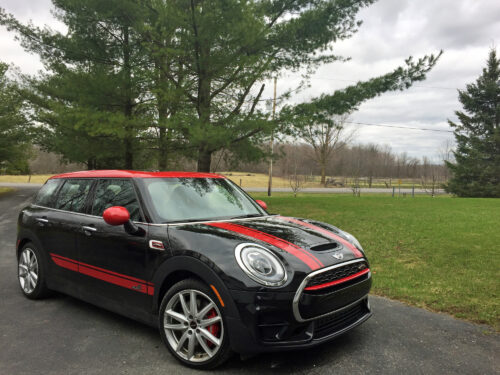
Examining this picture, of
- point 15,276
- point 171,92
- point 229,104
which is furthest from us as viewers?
point 229,104

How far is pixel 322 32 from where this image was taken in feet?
41.8

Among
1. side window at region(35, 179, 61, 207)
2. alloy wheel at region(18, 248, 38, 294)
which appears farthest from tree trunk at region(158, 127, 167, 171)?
alloy wheel at region(18, 248, 38, 294)

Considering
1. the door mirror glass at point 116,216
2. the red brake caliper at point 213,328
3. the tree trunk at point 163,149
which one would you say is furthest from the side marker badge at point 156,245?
the tree trunk at point 163,149

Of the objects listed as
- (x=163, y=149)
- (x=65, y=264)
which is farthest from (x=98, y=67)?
(x=65, y=264)

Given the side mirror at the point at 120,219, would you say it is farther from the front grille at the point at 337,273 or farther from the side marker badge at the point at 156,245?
the front grille at the point at 337,273

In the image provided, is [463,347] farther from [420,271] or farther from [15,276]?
[15,276]

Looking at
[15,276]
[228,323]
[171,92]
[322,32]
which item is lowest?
[15,276]

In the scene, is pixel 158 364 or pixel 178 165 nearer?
pixel 158 364

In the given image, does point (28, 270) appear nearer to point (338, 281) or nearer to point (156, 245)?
point (156, 245)

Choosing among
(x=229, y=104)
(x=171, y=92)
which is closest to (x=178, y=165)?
(x=229, y=104)

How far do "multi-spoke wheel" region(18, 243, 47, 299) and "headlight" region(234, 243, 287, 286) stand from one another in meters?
3.09

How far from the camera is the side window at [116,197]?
384 cm

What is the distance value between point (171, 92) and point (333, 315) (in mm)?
10293

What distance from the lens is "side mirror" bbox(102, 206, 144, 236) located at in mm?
3471
